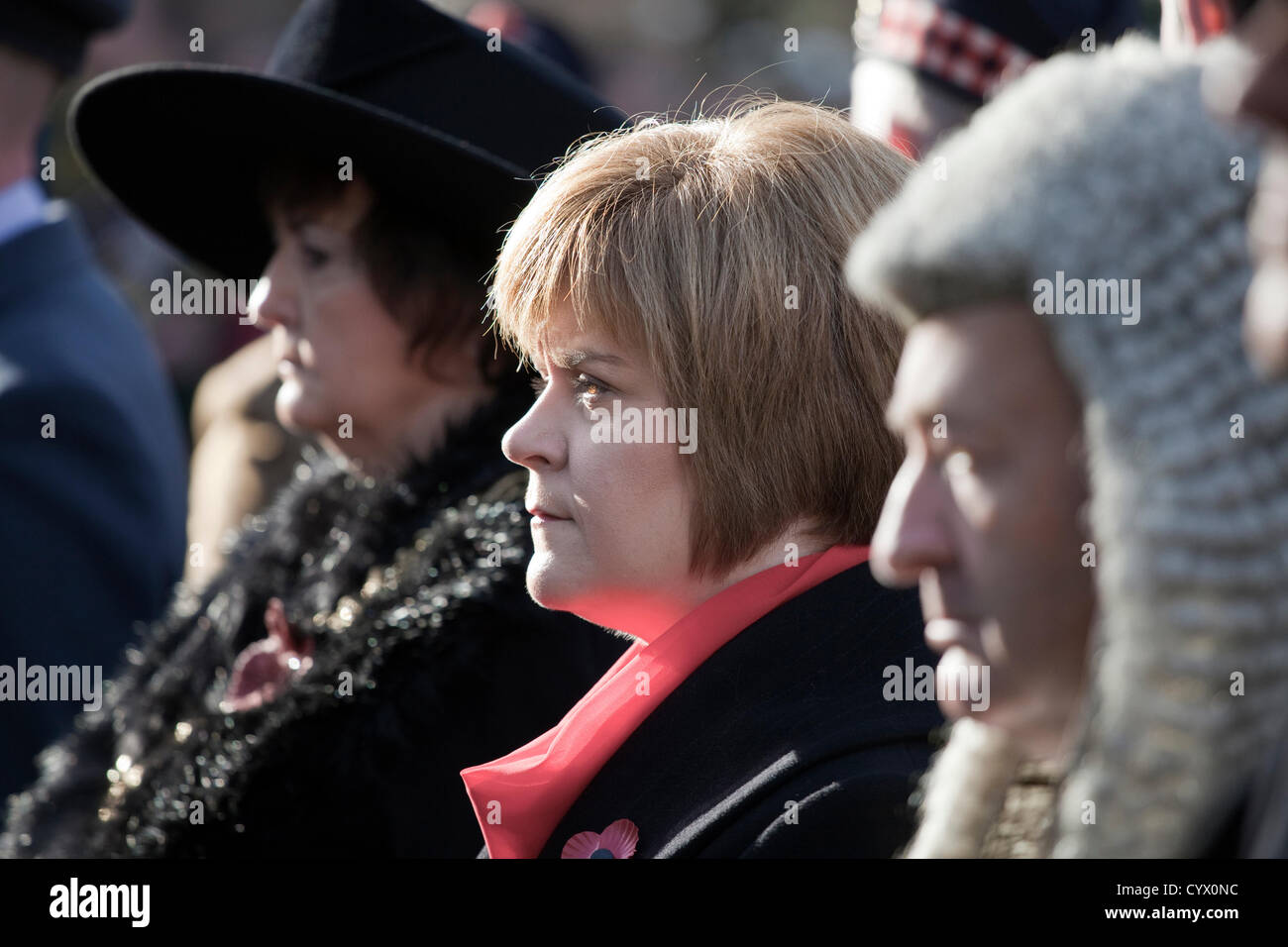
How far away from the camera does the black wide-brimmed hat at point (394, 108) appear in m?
2.92

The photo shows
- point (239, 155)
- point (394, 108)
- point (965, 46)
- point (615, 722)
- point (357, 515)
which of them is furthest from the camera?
point (965, 46)

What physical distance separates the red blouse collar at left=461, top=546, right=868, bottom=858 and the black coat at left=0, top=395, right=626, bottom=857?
520 millimetres

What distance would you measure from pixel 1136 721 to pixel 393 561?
2.04 metres

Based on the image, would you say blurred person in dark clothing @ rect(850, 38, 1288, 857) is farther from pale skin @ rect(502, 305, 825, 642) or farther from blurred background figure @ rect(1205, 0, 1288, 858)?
pale skin @ rect(502, 305, 825, 642)

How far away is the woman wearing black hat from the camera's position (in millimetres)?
2656

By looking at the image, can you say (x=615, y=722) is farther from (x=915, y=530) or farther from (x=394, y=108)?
(x=394, y=108)

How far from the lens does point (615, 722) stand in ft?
6.86

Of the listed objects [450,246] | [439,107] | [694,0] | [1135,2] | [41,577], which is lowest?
[41,577]

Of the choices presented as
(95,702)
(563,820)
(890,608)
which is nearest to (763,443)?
(890,608)

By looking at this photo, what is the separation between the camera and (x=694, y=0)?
12.0 m

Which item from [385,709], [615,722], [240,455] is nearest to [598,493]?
[615,722]

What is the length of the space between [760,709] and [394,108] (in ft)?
5.17

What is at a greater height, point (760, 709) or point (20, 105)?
point (20, 105)
